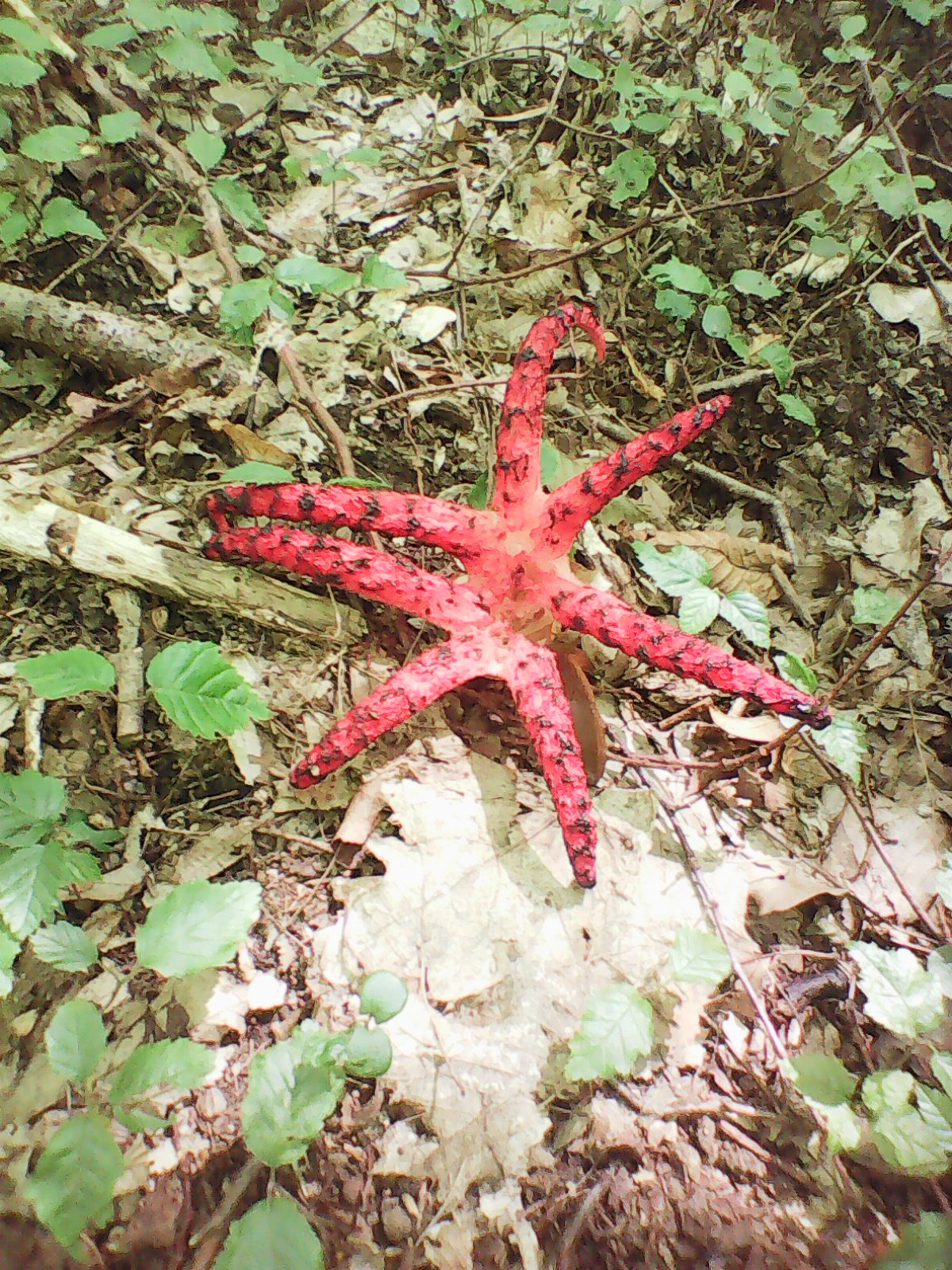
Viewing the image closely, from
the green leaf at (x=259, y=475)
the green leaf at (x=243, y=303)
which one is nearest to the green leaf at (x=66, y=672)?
the green leaf at (x=259, y=475)

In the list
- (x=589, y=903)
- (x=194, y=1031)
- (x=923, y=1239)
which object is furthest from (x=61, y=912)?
(x=923, y=1239)

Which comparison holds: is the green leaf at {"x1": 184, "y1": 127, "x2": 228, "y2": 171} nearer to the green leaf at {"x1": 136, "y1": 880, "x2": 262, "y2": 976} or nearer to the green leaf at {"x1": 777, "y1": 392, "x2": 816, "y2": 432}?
the green leaf at {"x1": 777, "y1": 392, "x2": 816, "y2": 432}

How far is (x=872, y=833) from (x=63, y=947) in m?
2.28

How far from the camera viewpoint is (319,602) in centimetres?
240

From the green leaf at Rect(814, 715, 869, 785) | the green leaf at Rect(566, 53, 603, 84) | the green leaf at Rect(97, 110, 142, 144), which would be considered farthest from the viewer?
the green leaf at Rect(566, 53, 603, 84)

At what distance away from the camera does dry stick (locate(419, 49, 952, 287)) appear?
3145mm

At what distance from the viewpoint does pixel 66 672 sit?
5.94 feet

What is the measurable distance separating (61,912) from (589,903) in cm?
135

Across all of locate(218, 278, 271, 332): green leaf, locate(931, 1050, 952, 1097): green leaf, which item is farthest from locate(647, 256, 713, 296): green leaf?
locate(931, 1050, 952, 1097): green leaf

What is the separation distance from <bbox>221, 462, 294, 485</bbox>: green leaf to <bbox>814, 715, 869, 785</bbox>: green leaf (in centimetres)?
181

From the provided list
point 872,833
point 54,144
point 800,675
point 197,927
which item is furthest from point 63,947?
point 54,144

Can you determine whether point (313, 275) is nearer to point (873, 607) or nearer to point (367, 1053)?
point (873, 607)

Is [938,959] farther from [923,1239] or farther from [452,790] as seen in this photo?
[452,790]

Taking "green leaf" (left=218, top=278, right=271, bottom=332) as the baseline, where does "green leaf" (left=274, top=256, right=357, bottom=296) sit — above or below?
above
